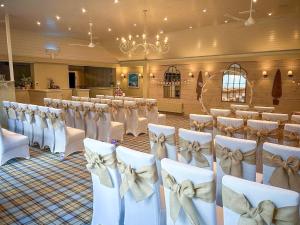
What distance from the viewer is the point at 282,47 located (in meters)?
8.02

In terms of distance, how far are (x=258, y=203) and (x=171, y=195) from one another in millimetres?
615

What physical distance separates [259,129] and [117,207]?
97.7 inches

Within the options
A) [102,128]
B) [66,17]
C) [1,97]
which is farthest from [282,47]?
[1,97]

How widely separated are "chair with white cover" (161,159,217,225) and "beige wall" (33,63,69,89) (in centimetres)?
1113

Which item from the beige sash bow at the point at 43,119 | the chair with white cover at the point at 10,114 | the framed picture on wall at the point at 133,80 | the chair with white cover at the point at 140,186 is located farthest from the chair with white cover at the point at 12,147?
the framed picture on wall at the point at 133,80

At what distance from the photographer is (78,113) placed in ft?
19.4

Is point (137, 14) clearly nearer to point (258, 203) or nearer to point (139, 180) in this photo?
point (139, 180)

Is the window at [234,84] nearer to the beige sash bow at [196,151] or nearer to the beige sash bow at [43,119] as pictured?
the beige sash bow at [43,119]

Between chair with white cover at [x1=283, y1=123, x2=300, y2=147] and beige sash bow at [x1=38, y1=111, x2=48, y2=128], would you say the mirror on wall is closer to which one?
beige sash bow at [x1=38, y1=111, x2=48, y2=128]

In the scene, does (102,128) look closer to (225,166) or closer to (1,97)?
(1,97)

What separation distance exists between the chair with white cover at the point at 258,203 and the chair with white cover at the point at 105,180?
1.08m

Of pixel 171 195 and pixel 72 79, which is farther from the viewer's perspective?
pixel 72 79

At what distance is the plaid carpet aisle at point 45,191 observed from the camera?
274 cm

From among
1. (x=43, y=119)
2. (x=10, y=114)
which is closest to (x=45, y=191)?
(x=43, y=119)
